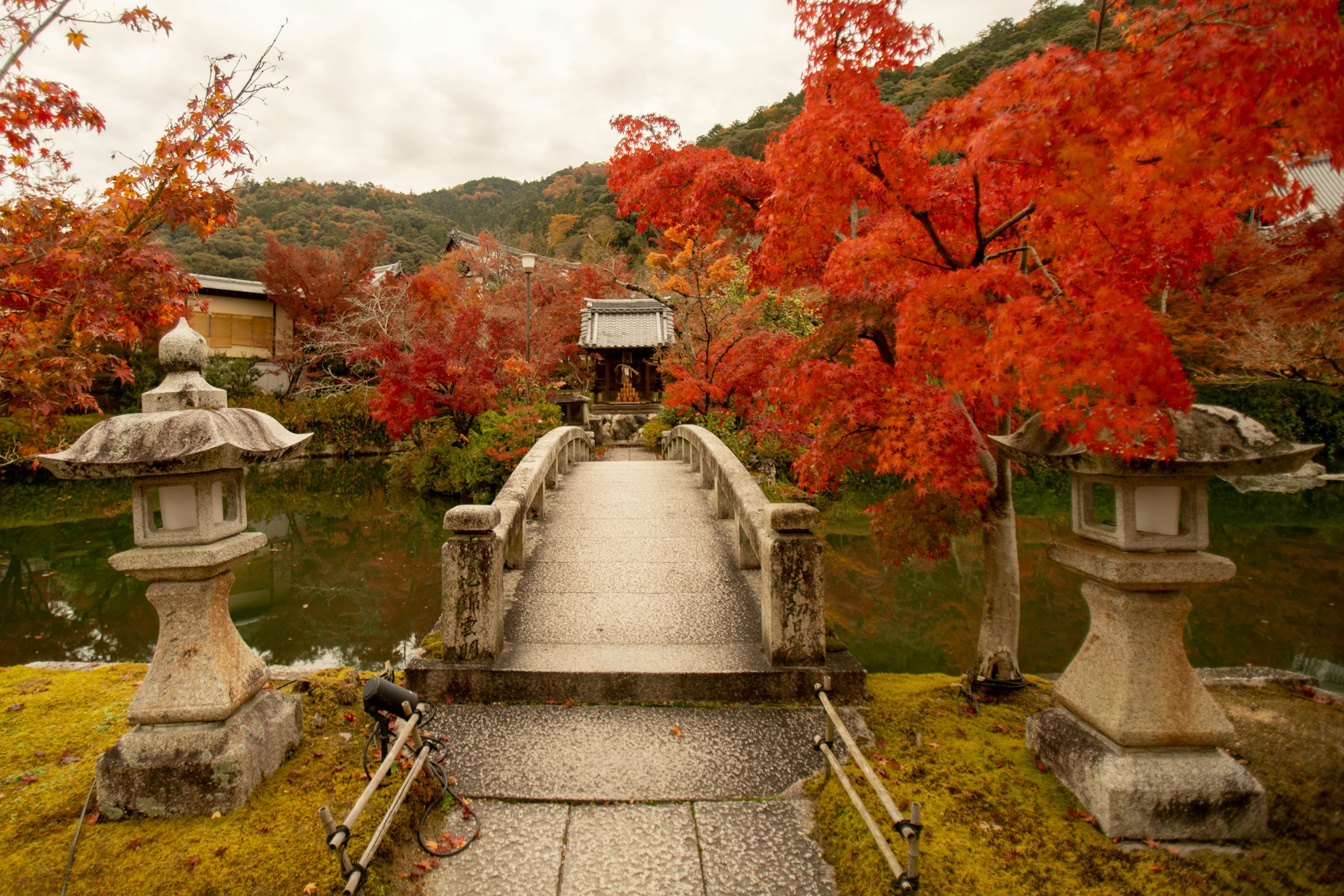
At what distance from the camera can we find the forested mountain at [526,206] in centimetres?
3125

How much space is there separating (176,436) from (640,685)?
2673mm

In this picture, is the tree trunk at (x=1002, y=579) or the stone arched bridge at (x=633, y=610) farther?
the tree trunk at (x=1002, y=579)

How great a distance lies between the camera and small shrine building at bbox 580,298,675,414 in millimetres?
22016

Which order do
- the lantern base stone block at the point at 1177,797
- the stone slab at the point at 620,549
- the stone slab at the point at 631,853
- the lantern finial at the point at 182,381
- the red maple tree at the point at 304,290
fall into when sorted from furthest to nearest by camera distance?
the red maple tree at the point at 304,290
the stone slab at the point at 620,549
the lantern finial at the point at 182,381
the lantern base stone block at the point at 1177,797
the stone slab at the point at 631,853

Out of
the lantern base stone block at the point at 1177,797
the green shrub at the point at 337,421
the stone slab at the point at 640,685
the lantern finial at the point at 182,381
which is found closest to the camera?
the lantern base stone block at the point at 1177,797

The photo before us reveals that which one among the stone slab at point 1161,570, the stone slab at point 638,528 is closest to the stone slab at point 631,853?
the stone slab at point 1161,570

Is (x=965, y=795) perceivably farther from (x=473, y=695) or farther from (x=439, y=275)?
(x=439, y=275)

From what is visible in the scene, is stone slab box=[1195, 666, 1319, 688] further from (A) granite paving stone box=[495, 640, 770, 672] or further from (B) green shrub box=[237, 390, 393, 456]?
(B) green shrub box=[237, 390, 393, 456]

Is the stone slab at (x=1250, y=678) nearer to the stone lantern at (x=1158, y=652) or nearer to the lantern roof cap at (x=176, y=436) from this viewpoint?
the stone lantern at (x=1158, y=652)

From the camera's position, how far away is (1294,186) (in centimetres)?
281

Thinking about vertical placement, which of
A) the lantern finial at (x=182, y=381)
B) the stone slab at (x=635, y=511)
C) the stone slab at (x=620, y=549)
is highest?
the lantern finial at (x=182, y=381)

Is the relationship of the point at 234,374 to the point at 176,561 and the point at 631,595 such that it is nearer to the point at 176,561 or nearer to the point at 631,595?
the point at 631,595

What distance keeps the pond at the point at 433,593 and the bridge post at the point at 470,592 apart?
3.36 m

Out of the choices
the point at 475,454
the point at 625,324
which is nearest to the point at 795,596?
the point at 475,454
